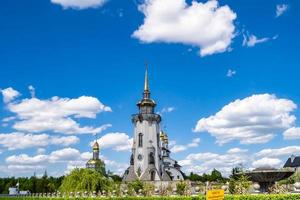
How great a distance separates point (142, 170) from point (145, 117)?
988 cm

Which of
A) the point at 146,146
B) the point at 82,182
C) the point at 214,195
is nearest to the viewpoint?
the point at 214,195

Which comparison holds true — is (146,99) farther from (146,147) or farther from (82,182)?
(82,182)

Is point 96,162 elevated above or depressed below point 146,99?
below

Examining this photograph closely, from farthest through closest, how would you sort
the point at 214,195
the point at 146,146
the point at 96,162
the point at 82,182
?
the point at 96,162, the point at 146,146, the point at 82,182, the point at 214,195

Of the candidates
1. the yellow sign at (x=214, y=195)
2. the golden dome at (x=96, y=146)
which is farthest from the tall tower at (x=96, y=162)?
the yellow sign at (x=214, y=195)

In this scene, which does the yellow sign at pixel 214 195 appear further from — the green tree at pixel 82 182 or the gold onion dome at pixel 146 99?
the gold onion dome at pixel 146 99

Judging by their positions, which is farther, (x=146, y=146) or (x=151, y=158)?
(x=146, y=146)

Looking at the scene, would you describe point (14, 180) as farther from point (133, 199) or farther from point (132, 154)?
point (133, 199)

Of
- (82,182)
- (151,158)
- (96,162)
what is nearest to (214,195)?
(82,182)

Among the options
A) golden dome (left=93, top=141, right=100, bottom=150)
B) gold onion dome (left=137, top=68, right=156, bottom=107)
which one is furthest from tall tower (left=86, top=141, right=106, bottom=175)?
gold onion dome (left=137, top=68, right=156, bottom=107)

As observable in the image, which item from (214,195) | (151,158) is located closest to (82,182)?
(214,195)

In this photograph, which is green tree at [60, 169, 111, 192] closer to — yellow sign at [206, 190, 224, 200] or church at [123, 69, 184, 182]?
yellow sign at [206, 190, 224, 200]

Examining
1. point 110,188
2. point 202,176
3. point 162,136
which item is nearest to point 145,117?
point 162,136

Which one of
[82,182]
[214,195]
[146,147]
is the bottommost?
[214,195]
